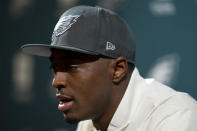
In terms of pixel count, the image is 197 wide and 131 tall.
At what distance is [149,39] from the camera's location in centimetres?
180

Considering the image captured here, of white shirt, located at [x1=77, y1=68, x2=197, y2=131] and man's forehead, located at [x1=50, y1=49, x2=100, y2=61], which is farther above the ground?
man's forehead, located at [x1=50, y1=49, x2=100, y2=61]

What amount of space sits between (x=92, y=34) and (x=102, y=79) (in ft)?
0.46

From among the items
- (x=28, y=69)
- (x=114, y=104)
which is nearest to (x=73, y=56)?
(x=114, y=104)

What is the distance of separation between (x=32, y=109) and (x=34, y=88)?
12 cm

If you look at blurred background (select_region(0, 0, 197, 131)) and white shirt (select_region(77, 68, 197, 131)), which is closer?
white shirt (select_region(77, 68, 197, 131))

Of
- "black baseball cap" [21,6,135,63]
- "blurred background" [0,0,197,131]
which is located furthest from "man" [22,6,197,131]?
"blurred background" [0,0,197,131]

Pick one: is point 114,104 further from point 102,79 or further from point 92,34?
point 92,34

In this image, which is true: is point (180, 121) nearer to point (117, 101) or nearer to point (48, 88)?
point (117, 101)

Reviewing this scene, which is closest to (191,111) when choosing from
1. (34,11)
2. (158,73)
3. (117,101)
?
(117,101)

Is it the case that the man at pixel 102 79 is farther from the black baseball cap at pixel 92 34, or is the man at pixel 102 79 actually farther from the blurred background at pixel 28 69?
the blurred background at pixel 28 69

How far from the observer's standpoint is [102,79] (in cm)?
118

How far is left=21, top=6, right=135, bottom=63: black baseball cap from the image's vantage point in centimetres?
114

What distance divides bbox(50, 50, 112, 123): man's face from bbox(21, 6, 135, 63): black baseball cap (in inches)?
1.3

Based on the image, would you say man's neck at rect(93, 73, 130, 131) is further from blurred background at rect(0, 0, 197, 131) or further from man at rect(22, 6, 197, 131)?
blurred background at rect(0, 0, 197, 131)
